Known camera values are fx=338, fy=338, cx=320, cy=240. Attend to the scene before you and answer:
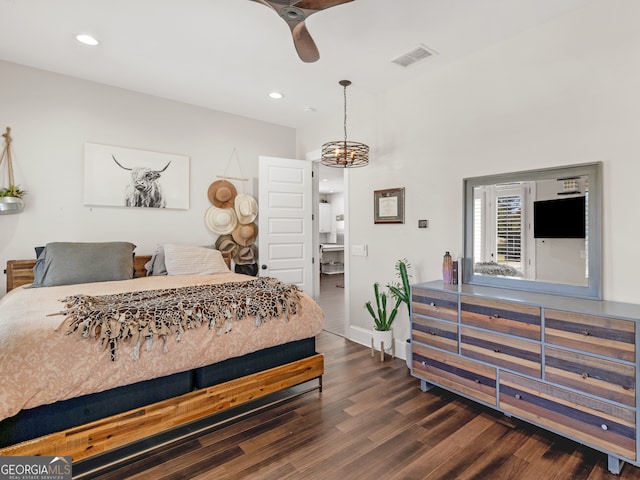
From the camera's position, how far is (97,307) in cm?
193

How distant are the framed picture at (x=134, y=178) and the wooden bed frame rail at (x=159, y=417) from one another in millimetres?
2456

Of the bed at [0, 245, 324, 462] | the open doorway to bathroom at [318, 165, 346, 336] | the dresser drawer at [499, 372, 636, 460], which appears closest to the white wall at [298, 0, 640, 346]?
the dresser drawer at [499, 372, 636, 460]

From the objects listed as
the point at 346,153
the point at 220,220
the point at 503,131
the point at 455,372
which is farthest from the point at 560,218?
the point at 220,220

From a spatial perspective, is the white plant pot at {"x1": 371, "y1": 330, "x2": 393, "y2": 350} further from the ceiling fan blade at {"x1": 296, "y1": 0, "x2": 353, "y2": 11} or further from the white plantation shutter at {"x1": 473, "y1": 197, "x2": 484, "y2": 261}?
the ceiling fan blade at {"x1": 296, "y1": 0, "x2": 353, "y2": 11}

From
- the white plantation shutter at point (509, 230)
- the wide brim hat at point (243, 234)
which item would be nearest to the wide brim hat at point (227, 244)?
the wide brim hat at point (243, 234)

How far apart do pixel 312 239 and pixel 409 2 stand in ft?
9.77

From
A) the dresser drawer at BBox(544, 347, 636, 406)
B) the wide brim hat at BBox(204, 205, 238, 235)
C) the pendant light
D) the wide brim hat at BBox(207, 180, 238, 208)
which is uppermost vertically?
the pendant light

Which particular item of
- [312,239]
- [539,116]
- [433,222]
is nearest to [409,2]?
[539,116]

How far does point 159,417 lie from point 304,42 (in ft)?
7.71

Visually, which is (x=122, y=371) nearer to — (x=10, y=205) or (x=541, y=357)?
(x=10, y=205)

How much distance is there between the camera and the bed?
5.10 ft

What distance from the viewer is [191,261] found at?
138 inches

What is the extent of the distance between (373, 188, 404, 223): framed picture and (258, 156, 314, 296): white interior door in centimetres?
117

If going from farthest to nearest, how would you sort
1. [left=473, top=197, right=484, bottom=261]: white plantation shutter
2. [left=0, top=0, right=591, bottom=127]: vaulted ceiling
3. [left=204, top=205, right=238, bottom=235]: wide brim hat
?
[left=204, top=205, right=238, bottom=235]: wide brim hat
[left=473, top=197, right=484, bottom=261]: white plantation shutter
[left=0, top=0, right=591, bottom=127]: vaulted ceiling
